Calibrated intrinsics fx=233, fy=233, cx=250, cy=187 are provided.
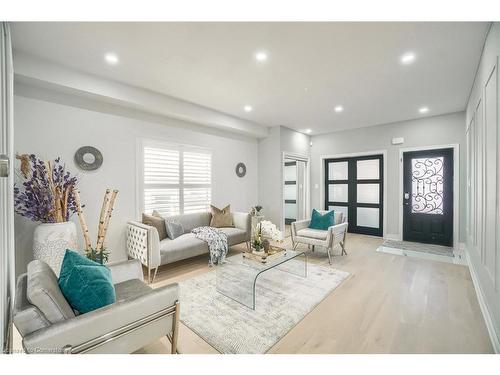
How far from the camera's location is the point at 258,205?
19.4 feet

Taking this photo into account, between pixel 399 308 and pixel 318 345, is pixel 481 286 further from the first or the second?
pixel 318 345

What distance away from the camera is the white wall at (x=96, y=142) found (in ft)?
9.32

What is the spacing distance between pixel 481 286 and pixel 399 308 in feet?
3.28

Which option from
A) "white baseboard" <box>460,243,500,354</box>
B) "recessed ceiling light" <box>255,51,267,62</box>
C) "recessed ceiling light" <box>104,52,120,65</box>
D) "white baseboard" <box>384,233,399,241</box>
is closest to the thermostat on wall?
"white baseboard" <box>384,233,399,241</box>

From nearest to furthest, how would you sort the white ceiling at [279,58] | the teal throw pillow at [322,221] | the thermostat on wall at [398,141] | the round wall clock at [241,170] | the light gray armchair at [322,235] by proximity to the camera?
the white ceiling at [279,58] < the light gray armchair at [322,235] < the teal throw pillow at [322,221] < the thermostat on wall at [398,141] < the round wall clock at [241,170]

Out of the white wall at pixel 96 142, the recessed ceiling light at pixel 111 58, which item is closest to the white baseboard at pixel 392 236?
the white wall at pixel 96 142

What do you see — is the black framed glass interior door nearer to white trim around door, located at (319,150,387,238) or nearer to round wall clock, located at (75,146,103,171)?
white trim around door, located at (319,150,387,238)

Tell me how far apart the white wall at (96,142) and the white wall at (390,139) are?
3050 mm

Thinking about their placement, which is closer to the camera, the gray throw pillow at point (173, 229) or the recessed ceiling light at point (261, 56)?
the recessed ceiling light at point (261, 56)

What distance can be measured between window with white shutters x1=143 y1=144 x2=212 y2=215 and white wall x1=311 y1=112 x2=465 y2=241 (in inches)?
126

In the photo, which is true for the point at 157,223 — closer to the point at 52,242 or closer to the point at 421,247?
the point at 52,242

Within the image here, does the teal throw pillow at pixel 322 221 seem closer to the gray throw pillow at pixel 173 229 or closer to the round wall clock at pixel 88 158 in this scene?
the gray throw pillow at pixel 173 229
